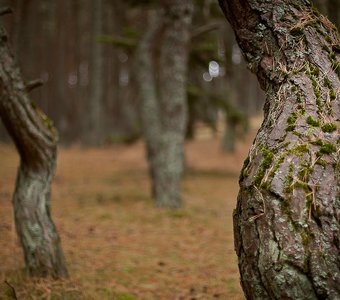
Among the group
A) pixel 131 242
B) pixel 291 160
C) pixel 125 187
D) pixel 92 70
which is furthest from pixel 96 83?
pixel 291 160

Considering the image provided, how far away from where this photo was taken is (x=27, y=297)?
4.02m

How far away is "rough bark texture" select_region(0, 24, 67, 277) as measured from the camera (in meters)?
4.27

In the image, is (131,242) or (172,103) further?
(172,103)

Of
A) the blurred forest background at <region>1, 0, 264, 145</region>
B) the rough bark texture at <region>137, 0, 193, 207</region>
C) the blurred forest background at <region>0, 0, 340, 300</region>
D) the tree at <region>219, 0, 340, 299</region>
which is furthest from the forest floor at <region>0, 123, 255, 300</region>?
the blurred forest background at <region>1, 0, 264, 145</region>

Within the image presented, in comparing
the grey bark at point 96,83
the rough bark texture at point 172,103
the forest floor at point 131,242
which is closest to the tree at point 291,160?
the forest floor at point 131,242

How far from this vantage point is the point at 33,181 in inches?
181

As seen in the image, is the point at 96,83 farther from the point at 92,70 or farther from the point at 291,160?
the point at 291,160

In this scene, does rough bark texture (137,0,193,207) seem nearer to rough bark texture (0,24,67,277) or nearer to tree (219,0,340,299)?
rough bark texture (0,24,67,277)

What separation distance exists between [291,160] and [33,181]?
2.97 meters

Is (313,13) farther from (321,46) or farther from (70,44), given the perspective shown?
(70,44)

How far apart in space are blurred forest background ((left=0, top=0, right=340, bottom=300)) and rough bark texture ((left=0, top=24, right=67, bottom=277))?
0.26 m

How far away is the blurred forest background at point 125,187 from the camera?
16.7 ft

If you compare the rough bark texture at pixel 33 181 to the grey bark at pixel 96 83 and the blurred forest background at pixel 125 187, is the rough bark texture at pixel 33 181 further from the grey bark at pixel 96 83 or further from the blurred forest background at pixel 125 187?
the grey bark at pixel 96 83

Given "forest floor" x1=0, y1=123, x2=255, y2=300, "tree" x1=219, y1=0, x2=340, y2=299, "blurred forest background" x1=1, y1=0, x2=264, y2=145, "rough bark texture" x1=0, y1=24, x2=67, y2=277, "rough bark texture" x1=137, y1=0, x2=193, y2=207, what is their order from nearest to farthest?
"tree" x1=219, y1=0, x2=340, y2=299 → "rough bark texture" x1=0, y1=24, x2=67, y2=277 → "forest floor" x1=0, y1=123, x2=255, y2=300 → "rough bark texture" x1=137, y1=0, x2=193, y2=207 → "blurred forest background" x1=1, y1=0, x2=264, y2=145
